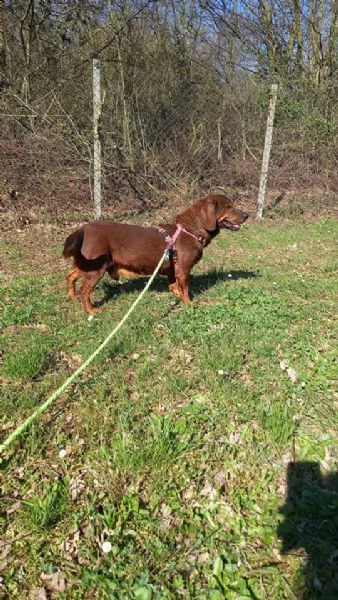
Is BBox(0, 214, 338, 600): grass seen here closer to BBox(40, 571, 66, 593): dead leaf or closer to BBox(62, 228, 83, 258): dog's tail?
BBox(40, 571, 66, 593): dead leaf

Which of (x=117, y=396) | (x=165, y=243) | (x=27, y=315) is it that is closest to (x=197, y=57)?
(x=165, y=243)

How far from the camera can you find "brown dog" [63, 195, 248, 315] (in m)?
4.65

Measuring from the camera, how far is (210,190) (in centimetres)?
1348

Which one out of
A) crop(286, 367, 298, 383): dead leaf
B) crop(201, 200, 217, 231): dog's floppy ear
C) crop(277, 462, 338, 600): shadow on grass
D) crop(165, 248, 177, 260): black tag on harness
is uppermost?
crop(201, 200, 217, 231): dog's floppy ear

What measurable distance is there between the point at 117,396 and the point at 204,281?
316 centimetres

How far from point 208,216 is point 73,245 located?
1.73 meters

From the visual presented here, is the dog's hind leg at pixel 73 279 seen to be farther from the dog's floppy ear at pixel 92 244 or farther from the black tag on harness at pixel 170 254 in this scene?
the black tag on harness at pixel 170 254

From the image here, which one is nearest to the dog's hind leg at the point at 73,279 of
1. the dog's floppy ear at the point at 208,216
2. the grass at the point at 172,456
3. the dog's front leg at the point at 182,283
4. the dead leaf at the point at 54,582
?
the grass at the point at 172,456

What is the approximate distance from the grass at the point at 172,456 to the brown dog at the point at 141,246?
17.0 inches

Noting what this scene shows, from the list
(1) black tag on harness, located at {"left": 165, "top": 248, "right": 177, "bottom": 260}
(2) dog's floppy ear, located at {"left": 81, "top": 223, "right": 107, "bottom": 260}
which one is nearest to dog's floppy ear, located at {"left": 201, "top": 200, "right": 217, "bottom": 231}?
(1) black tag on harness, located at {"left": 165, "top": 248, "right": 177, "bottom": 260}

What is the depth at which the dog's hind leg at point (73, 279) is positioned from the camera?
512 centimetres

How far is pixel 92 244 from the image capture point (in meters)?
4.61

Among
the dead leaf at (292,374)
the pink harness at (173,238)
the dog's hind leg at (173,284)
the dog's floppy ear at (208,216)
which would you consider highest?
the dog's floppy ear at (208,216)

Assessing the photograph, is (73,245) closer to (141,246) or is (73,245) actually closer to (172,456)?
(141,246)
